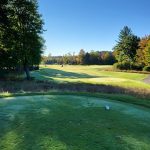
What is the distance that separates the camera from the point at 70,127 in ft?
20.8

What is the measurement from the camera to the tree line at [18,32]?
32.9m

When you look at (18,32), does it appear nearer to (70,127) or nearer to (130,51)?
(70,127)

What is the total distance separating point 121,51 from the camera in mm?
78625

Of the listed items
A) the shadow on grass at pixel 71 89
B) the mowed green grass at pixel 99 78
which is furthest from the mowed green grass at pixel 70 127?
the mowed green grass at pixel 99 78

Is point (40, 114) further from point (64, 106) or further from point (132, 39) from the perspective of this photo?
point (132, 39)

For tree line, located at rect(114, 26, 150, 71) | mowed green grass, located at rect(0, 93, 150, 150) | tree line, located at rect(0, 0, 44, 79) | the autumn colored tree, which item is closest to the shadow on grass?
mowed green grass, located at rect(0, 93, 150, 150)

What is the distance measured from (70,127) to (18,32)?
31.0 m

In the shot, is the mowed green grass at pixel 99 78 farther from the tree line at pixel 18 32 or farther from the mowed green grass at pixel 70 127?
the mowed green grass at pixel 70 127

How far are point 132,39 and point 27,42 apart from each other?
46748mm

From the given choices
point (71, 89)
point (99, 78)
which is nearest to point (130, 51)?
point (99, 78)

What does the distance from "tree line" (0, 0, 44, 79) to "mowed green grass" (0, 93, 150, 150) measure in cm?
2513

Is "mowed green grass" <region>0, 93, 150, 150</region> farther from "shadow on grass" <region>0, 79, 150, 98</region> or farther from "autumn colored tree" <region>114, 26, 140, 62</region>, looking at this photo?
"autumn colored tree" <region>114, 26, 140, 62</region>

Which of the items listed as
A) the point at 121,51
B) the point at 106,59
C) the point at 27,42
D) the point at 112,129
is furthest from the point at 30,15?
the point at 106,59

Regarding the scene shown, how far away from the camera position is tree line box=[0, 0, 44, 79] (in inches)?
1296
